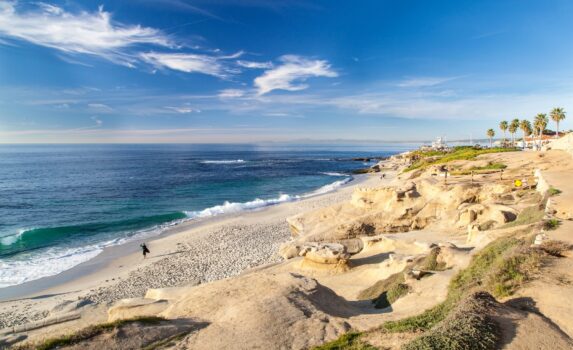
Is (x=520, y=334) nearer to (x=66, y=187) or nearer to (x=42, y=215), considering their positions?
(x=42, y=215)

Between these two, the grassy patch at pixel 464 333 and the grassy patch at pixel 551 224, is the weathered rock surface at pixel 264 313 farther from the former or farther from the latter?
the grassy patch at pixel 551 224

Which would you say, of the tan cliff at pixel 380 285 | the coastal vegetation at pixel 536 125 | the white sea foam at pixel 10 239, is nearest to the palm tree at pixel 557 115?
the coastal vegetation at pixel 536 125

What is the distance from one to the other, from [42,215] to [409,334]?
4506 cm

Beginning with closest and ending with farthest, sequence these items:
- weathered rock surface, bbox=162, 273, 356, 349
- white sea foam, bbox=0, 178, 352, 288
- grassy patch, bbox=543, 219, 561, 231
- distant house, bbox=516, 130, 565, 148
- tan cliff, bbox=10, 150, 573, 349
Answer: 1. tan cliff, bbox=10, 150, 573, 349
2. weathered rock surface, bbox=162, 273, 356, 349
3. grassy patch, bbox=543, 219, 561, 231
4. white sea foam, bbox=0, 178, 352, 288
5. distant house, bbox=516, 130, 565, 148

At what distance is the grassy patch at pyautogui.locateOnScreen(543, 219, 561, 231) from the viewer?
37.7ft

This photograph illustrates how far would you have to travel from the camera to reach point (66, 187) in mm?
57938

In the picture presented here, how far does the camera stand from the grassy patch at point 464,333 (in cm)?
585

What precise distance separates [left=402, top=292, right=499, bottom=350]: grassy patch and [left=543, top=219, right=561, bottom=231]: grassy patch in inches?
262

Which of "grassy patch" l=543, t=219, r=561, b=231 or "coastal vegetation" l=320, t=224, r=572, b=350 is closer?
"coastal vegetation" l=320, t=224, r=572, b=350

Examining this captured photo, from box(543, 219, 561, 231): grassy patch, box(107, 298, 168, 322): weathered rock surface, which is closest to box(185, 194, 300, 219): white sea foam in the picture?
box(107, 298, 168, 322): weathered rock surface

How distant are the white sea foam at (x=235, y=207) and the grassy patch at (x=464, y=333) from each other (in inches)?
1411

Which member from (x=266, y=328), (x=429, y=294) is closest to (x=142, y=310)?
(x=266, y=328)

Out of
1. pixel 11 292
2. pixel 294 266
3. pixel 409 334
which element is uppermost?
pixel 409 334

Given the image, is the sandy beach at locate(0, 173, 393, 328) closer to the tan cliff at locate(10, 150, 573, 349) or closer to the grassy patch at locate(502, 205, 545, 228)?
the tan cliff at locate(10, 150, 573, 349)
